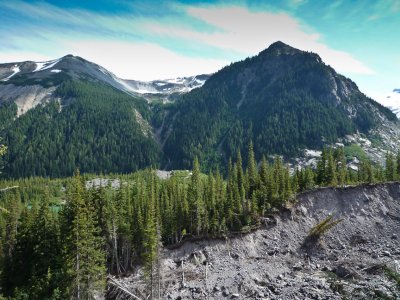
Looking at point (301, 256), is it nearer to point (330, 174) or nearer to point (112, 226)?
point (330, 174)

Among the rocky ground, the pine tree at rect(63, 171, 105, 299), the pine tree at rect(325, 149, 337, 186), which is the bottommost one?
the rocky ground

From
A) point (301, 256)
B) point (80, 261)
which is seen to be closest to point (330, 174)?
point (301, 256)

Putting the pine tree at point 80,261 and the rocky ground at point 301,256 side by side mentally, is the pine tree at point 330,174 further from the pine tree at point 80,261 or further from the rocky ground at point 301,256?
the pine tree at point 80,261

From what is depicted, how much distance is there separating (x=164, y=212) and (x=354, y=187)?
5155 centimetres

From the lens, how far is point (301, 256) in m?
79.1

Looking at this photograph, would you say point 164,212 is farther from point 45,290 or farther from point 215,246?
point 45,290

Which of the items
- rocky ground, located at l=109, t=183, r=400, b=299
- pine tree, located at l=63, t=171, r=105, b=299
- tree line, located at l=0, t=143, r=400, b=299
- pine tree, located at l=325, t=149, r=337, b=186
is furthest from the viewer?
pine tree, located at l=325, t=149, r=337, b=186

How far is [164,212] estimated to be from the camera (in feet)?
271

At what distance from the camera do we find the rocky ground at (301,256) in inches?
2447

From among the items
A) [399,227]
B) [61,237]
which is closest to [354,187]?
[399,227]

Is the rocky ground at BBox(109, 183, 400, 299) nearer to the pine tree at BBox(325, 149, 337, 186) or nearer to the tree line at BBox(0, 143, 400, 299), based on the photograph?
the tree line at BBox(0, 143, 400, 299)

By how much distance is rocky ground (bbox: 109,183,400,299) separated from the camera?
204ft

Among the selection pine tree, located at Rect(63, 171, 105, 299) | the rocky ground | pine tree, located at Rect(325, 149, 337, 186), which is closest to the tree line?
pine tree, located at Rect(325, 149, 337, 186)

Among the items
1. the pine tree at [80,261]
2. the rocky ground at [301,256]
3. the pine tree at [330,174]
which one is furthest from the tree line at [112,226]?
the rocky ground at [301,256]
